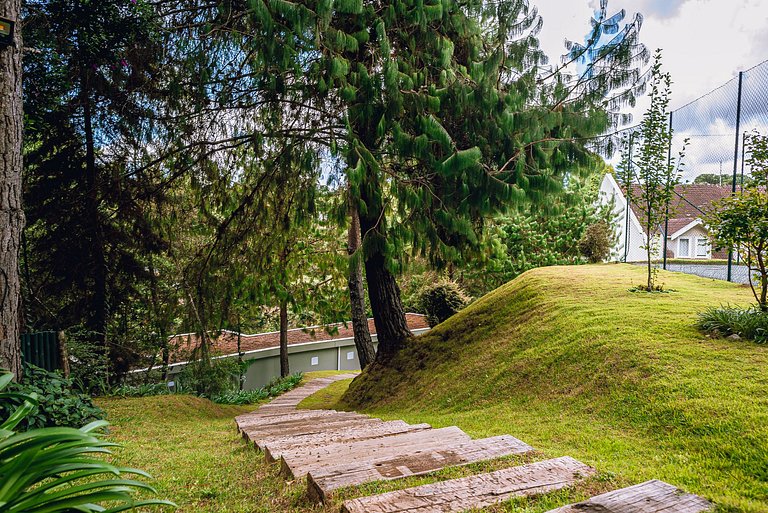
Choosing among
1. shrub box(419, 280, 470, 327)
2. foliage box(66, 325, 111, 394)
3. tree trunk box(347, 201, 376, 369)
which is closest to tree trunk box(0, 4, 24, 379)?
foliage box(66, 325, 111, 394)

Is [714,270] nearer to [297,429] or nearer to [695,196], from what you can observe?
[695,196]

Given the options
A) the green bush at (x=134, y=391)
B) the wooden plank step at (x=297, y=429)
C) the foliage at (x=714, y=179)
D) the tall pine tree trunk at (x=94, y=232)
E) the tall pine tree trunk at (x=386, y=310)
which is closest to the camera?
the wooden plank step at (x=297, y=429)

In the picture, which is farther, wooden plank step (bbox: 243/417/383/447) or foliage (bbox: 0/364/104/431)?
wooden plank step (bbox: 243/417/383/447)

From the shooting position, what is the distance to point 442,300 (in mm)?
13414

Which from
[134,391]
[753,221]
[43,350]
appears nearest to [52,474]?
[43,350]

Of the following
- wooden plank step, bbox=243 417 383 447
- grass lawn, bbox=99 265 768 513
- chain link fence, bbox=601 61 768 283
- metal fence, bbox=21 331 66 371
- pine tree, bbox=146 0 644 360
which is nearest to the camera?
grass lawn, bbox=99 265 768 513

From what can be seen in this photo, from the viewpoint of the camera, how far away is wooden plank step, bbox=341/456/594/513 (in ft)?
7.78

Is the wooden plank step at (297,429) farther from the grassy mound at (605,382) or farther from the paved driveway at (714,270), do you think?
the paved driveway at (714,270)

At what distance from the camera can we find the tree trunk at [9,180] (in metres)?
4.23

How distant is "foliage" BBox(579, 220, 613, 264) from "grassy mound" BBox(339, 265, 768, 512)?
552cm

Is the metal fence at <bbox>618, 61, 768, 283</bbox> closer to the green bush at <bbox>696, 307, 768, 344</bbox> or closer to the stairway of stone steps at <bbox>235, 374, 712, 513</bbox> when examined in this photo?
the green bush at <bbox>696, 307, 768, 344</bbox>

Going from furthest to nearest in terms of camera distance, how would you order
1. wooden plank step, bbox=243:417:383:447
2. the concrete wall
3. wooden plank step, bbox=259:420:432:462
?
the concrete wall
wooden plank step, bbox=243:417:383:447
wooden plank step, bbox=259:420:432:462

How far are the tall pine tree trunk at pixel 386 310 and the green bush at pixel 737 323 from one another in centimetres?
473

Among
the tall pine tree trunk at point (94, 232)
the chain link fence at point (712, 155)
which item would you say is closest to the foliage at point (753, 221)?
the chain link fence at point (712, 155)
